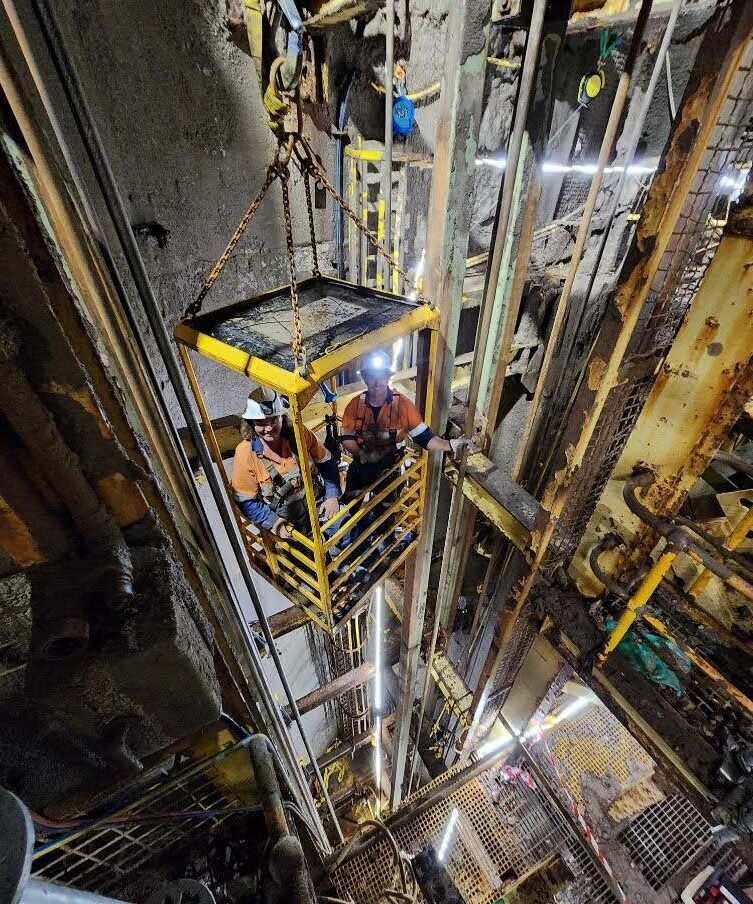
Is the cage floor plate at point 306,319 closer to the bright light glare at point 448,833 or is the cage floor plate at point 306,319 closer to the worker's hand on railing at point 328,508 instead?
the worker's hand on railing at point 328,508

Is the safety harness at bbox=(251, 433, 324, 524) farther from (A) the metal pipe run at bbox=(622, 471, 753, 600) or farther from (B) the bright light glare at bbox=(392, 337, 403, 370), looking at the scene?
(A) the metal pipe run at bbox=(622, 471, 753, 600)

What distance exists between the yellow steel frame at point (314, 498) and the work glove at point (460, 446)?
0.45 m

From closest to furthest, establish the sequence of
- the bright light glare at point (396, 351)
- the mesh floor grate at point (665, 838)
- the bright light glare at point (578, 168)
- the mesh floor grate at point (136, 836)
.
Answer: the mesh floor grate at point (136, 836)
the mesh floor grate at point (665, 838)
the bright light glare at point (578, 168)
the bright light glare at point (396, 351)

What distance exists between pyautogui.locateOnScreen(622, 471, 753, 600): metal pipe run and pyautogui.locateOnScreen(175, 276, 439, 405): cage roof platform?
1.86 meters

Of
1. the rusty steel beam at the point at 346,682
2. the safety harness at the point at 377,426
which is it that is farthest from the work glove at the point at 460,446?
the rusty steel beam at the point at 346,682

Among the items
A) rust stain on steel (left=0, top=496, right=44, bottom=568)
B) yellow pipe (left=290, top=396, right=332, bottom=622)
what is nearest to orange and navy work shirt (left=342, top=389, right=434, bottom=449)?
yellow pipe (left=290, top=396, right=332, bottom=622)

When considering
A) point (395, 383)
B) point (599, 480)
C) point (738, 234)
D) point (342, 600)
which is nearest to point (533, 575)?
point (599, 480)

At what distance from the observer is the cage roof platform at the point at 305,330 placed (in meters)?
2.35

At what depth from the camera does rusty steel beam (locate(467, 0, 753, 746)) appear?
1.85 metres

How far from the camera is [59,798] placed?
158cm

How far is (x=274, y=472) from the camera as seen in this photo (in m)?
4.17

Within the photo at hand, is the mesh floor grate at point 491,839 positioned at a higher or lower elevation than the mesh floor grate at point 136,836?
lower

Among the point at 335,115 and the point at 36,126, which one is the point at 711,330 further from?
the point at 335,115

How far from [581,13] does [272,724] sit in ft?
22.7
